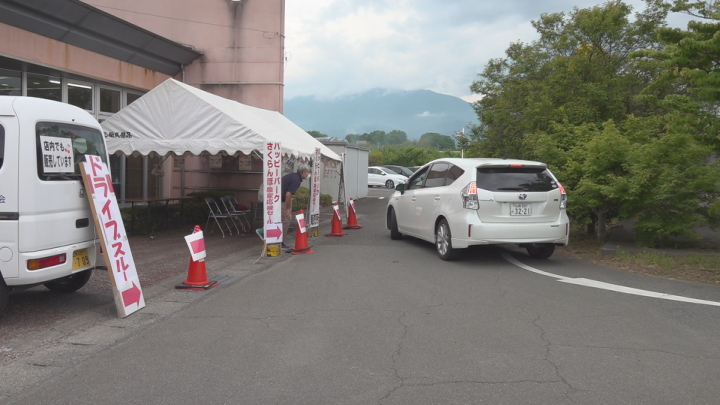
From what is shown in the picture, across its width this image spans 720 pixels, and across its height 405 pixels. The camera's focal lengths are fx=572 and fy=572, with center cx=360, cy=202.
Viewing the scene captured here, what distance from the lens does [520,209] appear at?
Answer: 8922 mm

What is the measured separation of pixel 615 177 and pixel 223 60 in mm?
12933

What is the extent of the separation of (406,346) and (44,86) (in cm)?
1128

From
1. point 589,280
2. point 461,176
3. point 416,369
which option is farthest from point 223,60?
point 416,369

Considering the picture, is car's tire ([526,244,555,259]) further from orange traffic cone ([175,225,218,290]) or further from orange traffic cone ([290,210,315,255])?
orange traffic cone ([175,225,218,290])

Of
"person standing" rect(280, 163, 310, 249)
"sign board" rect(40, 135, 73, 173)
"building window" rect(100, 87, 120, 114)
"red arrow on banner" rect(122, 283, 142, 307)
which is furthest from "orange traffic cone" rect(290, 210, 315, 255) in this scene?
"building window" rect(100, 87, 120, 114)

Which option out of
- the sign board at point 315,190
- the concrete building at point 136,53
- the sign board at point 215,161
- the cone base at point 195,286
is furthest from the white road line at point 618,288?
the sign board at point 215,161

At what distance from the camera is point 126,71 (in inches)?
587

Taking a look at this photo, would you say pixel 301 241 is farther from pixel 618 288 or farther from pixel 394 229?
pixel 618 288

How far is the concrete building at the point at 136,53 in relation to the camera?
11.7 m

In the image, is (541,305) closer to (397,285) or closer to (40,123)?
(397,285)

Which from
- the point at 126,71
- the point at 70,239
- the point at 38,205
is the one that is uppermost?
the point at 126,71

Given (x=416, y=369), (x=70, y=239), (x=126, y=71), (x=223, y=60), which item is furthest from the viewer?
(x=223, y=60)

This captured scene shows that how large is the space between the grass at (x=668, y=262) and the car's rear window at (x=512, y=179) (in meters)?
1.75

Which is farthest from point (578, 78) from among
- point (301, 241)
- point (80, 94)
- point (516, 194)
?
point (80, 94)
